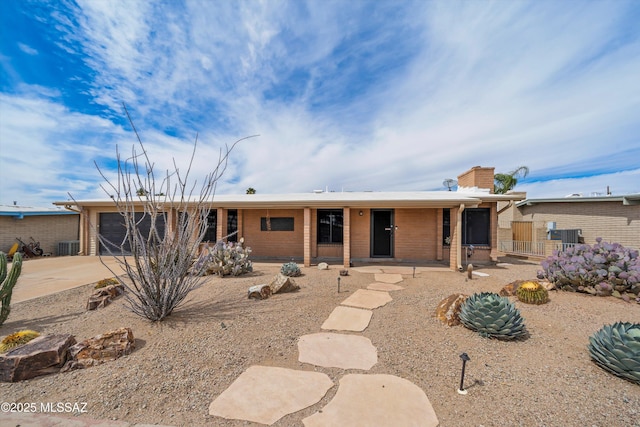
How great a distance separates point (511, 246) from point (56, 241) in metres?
24.0

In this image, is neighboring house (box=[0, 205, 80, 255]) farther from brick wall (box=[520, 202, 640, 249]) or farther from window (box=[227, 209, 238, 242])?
brick wall (box=[520, 202, 640, 249])

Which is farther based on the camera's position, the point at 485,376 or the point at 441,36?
the point at 441,36

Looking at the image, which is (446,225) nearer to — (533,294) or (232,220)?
(533,294)

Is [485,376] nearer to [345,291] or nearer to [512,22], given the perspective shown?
[345,291]

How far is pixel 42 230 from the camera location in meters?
12.7

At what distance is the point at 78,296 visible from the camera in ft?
17.9

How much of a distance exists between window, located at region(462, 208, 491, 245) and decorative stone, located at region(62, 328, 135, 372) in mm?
10866

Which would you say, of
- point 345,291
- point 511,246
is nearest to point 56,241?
point 345,291

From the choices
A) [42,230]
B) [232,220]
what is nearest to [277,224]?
[232,220]

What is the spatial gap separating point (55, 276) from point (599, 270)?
570 inches

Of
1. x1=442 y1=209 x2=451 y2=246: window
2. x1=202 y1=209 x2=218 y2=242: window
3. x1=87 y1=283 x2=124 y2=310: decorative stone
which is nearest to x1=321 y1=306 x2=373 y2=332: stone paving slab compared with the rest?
x1=87 y1=283 x2=124 y2=310: decorative stone

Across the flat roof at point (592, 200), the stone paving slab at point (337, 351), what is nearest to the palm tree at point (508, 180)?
the flat roof at point (592, 200)

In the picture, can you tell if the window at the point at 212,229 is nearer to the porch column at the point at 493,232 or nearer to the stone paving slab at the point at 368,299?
the stone paving slab at the point at 368,299

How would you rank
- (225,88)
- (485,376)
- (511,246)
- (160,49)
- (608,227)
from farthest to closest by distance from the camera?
(511,246) < (608,227) < (225,88) < (160,49) < (485,376)
